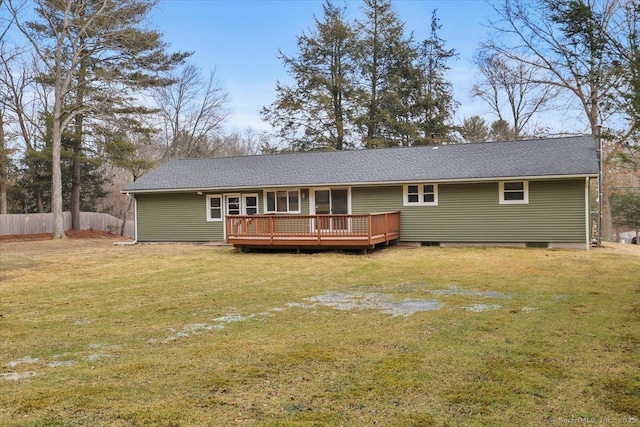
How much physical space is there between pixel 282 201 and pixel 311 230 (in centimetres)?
337

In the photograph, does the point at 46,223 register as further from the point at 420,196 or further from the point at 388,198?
the point at 420,196

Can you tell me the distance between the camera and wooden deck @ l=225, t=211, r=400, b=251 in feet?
46.4

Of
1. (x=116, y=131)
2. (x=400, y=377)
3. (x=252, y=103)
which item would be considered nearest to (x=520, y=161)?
(x=400, y=377)

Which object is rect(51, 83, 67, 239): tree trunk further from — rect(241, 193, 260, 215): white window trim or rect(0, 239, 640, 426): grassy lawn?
rect(0, 239, 640, 426): grassy lawn

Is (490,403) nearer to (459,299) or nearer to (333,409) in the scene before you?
(333,409)

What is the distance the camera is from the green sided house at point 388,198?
14.5 m

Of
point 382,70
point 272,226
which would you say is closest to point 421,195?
point 272,226

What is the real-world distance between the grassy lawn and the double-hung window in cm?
764

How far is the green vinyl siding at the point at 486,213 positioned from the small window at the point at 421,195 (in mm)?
155

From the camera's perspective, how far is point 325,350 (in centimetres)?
474

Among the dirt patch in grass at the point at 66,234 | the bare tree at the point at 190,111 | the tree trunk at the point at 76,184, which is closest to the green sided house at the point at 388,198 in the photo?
the dirt patch in grass at the point at 66,234

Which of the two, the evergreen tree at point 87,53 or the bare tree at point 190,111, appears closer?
the evergreen tree at point 87,53

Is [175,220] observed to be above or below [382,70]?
below

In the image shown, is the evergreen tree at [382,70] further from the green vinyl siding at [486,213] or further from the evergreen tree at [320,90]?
the green vinyl siding at [486,213]
